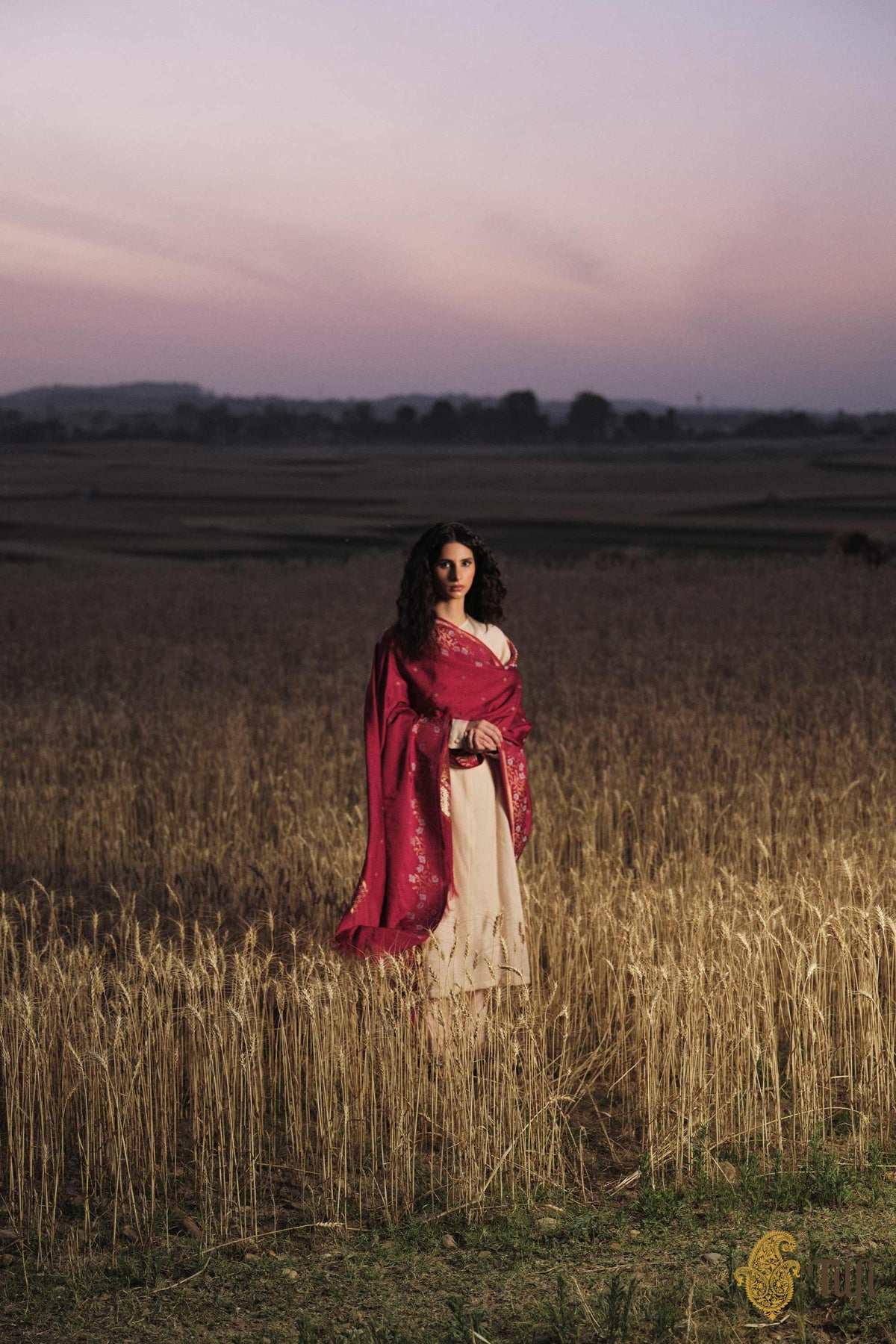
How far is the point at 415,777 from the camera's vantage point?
199 inches

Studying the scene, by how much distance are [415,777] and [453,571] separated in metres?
0.77

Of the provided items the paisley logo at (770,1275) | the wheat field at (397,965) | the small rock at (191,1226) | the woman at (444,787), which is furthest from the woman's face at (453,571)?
the paisley logo at (770,1275)

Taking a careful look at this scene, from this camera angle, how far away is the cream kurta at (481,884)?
16.6 feet

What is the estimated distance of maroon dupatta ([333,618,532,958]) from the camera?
5027 mm

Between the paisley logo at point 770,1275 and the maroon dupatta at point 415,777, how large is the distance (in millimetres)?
1719

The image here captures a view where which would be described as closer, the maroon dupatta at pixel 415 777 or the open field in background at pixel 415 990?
the open field in background at pixel 415 990

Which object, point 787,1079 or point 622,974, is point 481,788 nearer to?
point 622,974

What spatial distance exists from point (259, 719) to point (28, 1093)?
790 centimetres

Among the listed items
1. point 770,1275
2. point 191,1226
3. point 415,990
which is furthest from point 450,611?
point 770,1275

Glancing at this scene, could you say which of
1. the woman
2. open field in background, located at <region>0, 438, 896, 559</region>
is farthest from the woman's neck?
open field in background, located at <region>0, 438, 896, 559</region>

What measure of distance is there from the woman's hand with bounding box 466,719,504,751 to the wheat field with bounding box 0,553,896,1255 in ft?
2.74

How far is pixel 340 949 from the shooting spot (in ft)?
17.0

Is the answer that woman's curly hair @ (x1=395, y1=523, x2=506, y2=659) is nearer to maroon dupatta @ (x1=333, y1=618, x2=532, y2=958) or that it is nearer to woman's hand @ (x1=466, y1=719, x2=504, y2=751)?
maroon dupatta @ (x1=333, y1=618, x2=532, y2=958)

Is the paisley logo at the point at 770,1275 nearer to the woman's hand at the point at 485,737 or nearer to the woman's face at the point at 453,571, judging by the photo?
the woman's hand at the point at 485,737
